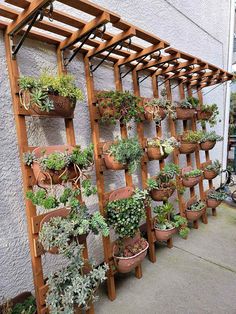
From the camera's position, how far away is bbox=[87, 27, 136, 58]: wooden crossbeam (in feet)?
5.80

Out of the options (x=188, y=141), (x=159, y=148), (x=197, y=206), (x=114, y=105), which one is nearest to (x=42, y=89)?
(x=114, y=105)

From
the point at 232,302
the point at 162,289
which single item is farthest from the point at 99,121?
the point at 232,302

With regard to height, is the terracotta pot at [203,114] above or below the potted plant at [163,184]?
above

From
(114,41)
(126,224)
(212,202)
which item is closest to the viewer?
(114,41)

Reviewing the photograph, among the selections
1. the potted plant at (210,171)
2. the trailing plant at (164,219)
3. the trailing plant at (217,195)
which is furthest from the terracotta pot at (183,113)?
the trailing plant at (217,195)

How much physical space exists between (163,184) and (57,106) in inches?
59.4

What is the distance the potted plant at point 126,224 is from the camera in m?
2.12

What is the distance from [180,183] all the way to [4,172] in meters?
2.28

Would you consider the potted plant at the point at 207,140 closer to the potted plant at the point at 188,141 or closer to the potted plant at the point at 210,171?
the potted plant at the point at 188,141

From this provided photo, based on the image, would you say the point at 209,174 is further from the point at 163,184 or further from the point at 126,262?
the point at 126,262

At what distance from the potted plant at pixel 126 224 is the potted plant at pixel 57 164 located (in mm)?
666

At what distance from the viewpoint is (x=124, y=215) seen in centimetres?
212

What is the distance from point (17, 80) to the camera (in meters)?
1.66

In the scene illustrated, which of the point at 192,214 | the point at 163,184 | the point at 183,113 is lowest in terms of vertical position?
the point at 192,214
